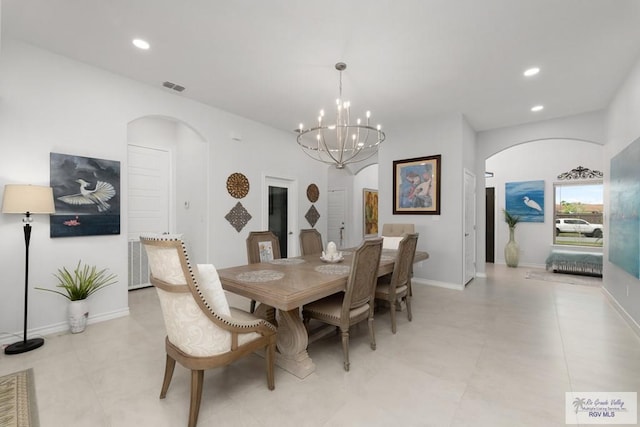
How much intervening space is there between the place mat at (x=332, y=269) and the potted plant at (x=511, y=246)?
5654 mm

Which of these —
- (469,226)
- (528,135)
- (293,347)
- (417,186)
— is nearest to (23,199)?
(293,347)

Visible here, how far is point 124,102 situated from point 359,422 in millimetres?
4081

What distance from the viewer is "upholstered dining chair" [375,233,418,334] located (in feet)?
9.53

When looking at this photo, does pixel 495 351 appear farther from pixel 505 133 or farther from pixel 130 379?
pixel 505 133

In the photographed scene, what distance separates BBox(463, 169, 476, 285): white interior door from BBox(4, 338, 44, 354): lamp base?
5477mm

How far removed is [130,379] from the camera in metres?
2.13

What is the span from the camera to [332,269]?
267 centimetres

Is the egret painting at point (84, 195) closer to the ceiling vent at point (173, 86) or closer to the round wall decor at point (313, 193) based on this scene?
the ceiling vent at point (173, 86)

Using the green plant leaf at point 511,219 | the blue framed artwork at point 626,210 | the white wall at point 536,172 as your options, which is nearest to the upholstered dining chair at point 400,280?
the blue framed artwork at point 626,210

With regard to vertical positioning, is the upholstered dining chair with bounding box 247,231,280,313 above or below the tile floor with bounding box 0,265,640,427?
above

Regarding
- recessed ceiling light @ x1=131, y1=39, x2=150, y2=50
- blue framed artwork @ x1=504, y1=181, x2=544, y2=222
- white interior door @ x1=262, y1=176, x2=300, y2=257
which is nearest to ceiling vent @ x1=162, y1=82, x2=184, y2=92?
recessed ceiling light @ x1=131, y1=39, x2=150, y2=50

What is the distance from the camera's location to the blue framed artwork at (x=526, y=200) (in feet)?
21.6

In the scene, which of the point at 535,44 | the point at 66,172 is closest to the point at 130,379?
the point at 66,172

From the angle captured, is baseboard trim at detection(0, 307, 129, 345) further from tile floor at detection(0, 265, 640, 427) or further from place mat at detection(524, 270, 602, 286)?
place mat at detection(524, 270, 602, 286)
